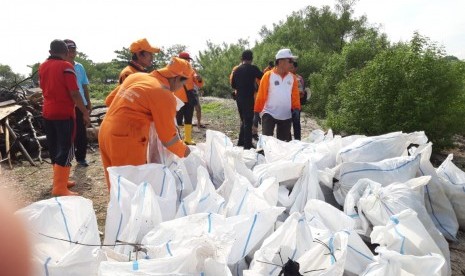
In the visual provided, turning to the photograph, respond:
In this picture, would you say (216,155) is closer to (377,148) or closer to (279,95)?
(377,148)

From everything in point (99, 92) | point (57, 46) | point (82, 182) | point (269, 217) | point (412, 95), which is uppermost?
point (57, 46)

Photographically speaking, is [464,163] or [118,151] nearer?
[118,151]

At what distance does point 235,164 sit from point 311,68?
11.5 meters

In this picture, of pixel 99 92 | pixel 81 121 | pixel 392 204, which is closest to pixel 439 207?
pixel 392 204

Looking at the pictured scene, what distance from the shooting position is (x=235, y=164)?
2.65 meters

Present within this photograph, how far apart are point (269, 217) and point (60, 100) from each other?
2.57m

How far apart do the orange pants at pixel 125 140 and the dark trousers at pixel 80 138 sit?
2202mm

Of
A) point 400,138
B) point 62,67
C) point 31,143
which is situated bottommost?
point 31,143

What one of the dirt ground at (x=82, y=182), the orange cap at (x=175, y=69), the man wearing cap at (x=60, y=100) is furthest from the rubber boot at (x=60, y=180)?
the orange cap at (x=175, y=69)

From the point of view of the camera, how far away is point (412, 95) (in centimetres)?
470

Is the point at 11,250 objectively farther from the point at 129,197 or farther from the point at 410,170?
the point at 410,170

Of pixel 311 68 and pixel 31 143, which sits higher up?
pixel 311 68

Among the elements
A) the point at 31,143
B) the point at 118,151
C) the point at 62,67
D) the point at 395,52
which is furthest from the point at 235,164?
the point at 31,143

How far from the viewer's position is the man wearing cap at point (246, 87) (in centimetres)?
504
